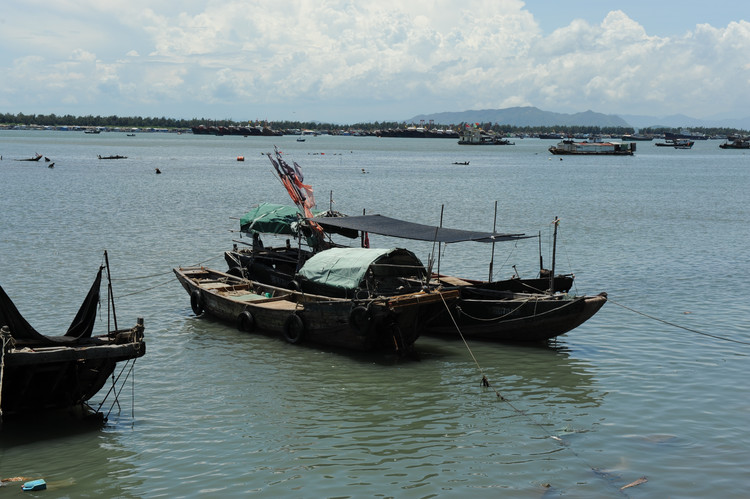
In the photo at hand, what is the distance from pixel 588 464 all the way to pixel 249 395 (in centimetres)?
705

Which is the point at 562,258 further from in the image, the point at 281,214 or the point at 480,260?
the point at 281,214

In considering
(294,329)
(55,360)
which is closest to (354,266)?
(294,329)

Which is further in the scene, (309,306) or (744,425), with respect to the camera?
(309,306)

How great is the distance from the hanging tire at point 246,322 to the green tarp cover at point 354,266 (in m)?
1.83

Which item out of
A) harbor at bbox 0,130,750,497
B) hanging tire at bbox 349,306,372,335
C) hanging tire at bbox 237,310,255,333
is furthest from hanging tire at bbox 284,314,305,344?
hanging tire at bbox 349,306,372,335

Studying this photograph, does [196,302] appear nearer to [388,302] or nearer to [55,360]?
[388,302]

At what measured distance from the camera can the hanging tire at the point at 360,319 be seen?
701 inches

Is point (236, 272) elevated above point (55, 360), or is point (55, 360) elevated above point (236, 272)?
point (55, 360)

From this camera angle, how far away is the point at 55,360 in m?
12.7

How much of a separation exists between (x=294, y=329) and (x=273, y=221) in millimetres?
6632

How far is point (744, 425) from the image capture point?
14.2m

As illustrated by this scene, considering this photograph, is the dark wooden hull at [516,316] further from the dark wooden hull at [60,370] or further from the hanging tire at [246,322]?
the dark wooden hull at [60,370]

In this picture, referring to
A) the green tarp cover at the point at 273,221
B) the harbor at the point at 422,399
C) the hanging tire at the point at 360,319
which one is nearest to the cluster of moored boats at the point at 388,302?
the hanging tire at the point at 360,319

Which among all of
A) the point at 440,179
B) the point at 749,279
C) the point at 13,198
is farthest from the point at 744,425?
the point at 440,179
